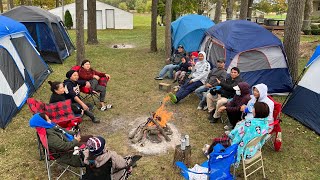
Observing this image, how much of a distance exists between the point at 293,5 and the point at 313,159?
4359 millimetres

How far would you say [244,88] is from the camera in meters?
5.45

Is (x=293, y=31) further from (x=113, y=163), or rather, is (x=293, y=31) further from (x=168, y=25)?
(x=113, y=163)

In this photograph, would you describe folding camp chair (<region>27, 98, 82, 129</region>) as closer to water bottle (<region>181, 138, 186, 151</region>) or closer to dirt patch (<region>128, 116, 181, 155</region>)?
dirt patch (<region>128, 116, 181, 155</region>)

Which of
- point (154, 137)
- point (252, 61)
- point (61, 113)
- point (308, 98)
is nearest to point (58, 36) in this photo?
point (61, 113)

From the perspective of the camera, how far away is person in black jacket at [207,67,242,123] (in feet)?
19.8

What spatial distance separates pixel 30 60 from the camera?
330 inches

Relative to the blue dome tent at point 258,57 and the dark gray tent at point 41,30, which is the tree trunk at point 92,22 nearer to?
the dark gray tent at point 41,30

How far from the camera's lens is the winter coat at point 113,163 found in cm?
345

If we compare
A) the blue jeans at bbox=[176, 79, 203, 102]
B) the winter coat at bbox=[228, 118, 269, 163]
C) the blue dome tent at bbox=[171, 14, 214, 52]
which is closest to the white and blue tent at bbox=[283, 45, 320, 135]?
the blue jeans at bbox=[176, 79, 203, 102]

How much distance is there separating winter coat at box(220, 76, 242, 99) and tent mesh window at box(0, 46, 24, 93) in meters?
4.66

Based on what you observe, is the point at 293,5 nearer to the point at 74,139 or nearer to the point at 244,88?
the point at 244,88

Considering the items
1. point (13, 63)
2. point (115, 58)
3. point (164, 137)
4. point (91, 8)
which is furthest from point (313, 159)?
point (91, 8)

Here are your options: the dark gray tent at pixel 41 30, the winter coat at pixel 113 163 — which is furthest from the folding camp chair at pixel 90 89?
the dark gray tent at pixel 41 30

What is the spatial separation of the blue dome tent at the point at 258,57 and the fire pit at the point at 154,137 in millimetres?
2790
